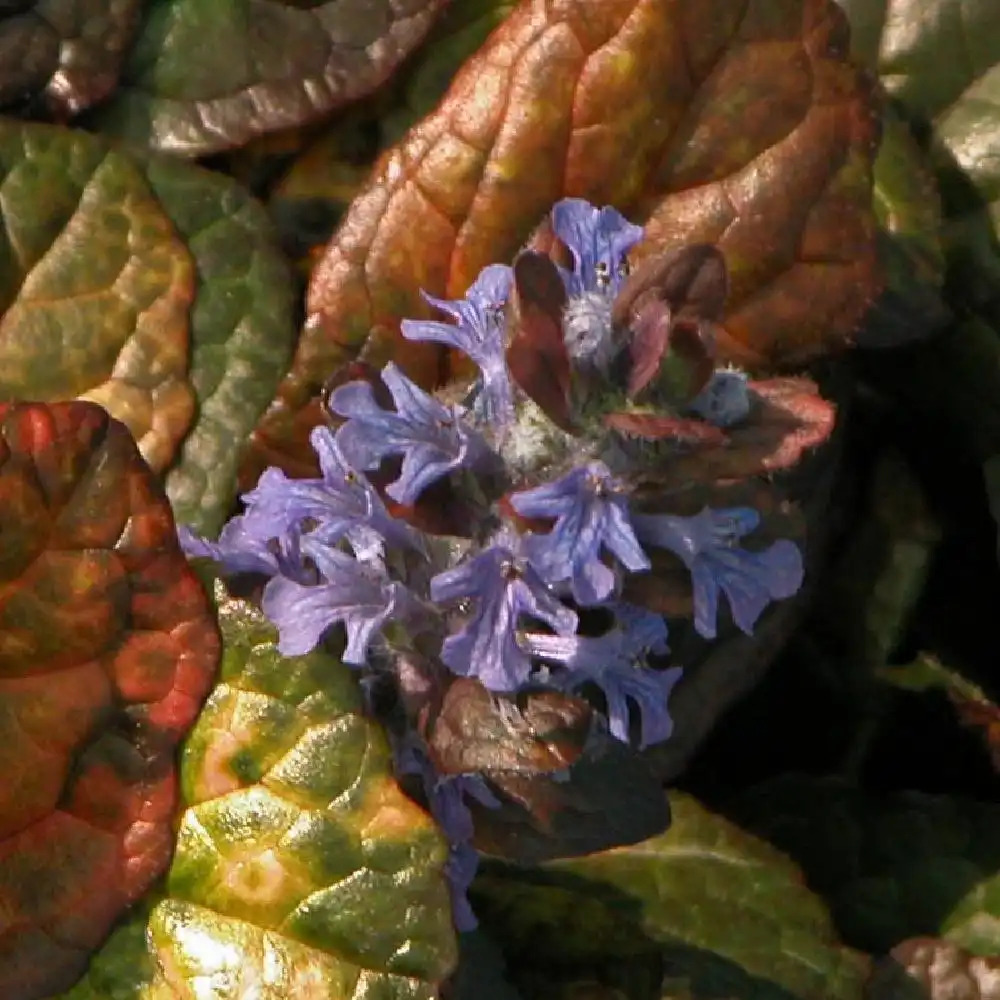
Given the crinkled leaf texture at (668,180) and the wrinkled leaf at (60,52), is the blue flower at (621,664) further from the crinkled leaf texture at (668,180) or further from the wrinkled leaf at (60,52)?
the wrinkled leaf at (60,52)

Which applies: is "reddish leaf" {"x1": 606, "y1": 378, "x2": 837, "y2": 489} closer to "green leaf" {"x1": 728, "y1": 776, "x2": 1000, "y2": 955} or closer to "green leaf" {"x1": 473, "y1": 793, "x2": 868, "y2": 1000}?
"green leaf" {"x1": 473, "y1": 793, "x2": 868, "y2": 1000}

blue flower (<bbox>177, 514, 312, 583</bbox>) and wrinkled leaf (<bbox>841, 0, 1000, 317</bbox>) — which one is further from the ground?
wrinkled leaf (<bbox>841, 0, 1000, 317</bbox>)

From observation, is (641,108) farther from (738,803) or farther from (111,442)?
(738,803)

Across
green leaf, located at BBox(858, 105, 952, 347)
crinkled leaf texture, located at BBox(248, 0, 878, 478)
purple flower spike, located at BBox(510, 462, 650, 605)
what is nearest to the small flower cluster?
purple flower spike, located at BBox(510, 462, 650, 605)

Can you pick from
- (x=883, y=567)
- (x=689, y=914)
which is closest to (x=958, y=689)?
(x=883, y=567)

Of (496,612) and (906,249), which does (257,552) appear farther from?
(906,249)

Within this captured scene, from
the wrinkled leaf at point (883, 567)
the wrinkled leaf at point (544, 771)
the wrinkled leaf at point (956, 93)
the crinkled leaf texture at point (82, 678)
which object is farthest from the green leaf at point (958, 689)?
the crinkled leaf texture at point (82, 678)

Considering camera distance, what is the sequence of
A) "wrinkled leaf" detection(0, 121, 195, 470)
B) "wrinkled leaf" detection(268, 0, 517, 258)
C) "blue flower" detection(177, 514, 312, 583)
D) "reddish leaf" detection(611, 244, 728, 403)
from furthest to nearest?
"wrinkled leaf" detection(268, 0, 517, 258)
"wrinkled leaf" detection(0, 121, 195, 470)
"blue flower" detection(177, 514, 312, 583)
"reddish leaf" detection(611, 244, 728, 403)
